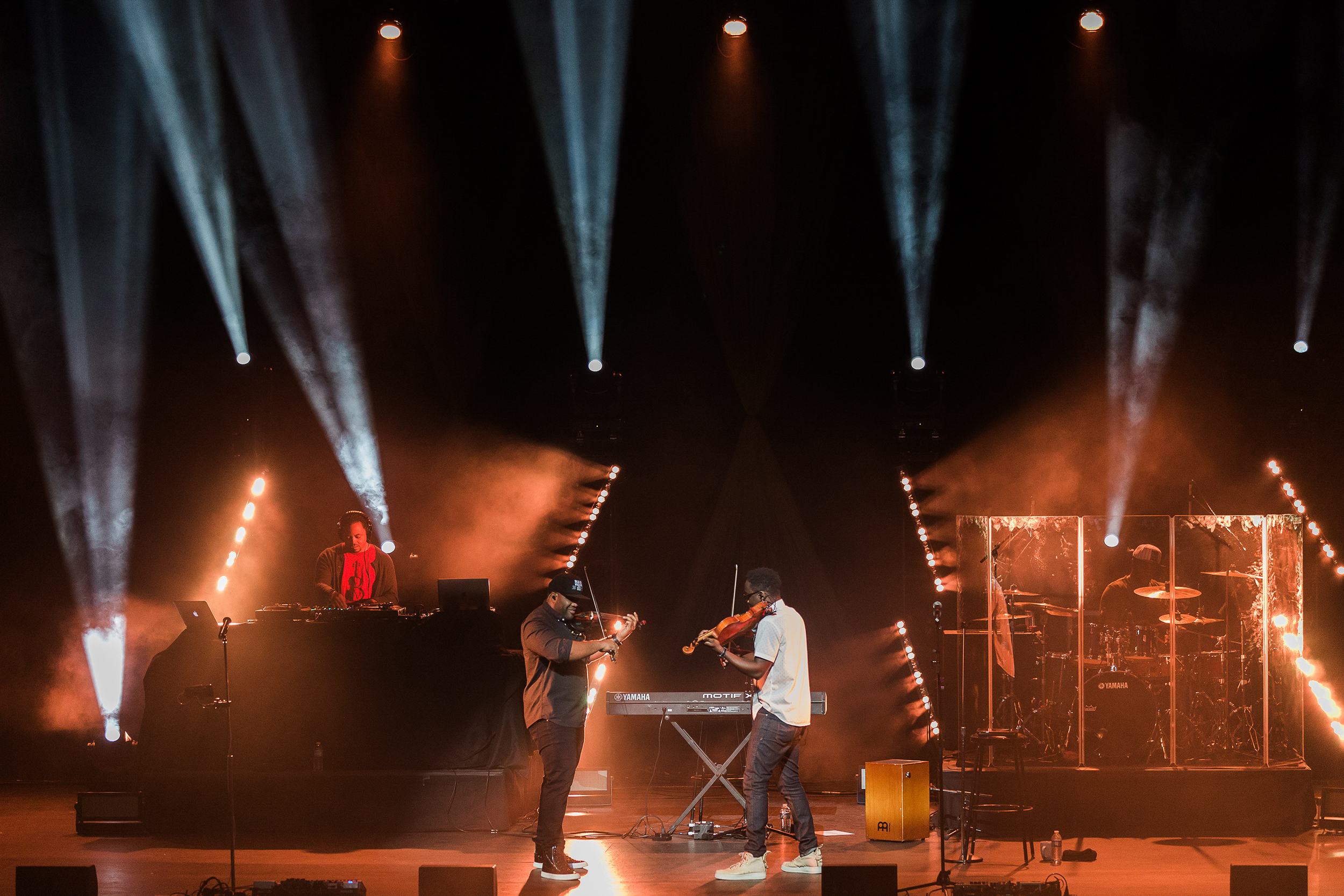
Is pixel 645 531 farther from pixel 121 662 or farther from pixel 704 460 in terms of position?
pixel 121 662

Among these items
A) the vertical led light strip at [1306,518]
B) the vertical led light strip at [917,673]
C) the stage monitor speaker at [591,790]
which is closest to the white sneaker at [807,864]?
the stage monitor speaker at [591,790]

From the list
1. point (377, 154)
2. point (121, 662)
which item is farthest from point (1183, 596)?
point (121, 662)

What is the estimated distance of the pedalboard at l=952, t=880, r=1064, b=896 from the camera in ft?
17.2

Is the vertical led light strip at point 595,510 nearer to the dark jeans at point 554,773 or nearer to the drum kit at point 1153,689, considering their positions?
the dark jeans at point 554,773

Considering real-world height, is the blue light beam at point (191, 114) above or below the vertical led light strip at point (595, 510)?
above

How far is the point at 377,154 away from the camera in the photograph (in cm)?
1005

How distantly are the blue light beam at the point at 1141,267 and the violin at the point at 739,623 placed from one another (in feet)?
14.4

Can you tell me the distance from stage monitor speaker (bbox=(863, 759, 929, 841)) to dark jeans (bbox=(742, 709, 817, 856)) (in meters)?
0.89

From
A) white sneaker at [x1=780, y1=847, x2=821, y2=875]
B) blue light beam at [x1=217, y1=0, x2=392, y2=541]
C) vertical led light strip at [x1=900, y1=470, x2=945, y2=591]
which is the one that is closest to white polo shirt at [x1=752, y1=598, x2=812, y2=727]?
white sneaker at [x1=780, y1=847, x2=821, y2=875]

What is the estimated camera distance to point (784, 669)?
630 cm

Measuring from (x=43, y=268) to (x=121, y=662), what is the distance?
3.37m

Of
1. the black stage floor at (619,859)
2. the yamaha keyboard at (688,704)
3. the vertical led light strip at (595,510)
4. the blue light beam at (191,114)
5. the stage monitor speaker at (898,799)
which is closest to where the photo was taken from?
the black stage floor at (619,859)

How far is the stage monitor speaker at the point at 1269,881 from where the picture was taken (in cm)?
486

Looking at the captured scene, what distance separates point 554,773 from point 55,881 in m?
2.41
